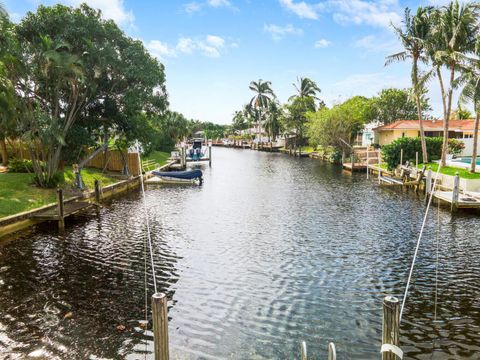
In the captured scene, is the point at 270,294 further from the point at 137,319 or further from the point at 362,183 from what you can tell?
the point at 362,183

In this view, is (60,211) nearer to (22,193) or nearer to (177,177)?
(22,193)

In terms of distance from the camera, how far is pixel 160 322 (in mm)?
5887

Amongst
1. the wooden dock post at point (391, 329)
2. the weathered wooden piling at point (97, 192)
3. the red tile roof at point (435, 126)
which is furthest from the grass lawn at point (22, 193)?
the red tile roof at point (435, 126)

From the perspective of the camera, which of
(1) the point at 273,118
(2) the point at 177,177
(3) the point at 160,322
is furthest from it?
(1) the point at 273,118

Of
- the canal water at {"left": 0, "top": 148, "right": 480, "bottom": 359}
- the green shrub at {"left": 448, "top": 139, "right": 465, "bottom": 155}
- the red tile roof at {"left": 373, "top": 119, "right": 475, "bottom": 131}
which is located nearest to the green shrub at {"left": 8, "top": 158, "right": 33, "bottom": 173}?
the canal water at {"left": 0, "top": 148, "right": 480, "bottom": 359}

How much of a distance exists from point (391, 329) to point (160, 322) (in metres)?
3.59

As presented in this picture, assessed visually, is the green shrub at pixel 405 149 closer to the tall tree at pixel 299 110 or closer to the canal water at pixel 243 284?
the canal water at pixel 243 284

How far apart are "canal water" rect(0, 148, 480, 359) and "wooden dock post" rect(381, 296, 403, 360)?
3281 mm

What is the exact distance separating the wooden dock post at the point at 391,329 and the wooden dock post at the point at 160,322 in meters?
3.42

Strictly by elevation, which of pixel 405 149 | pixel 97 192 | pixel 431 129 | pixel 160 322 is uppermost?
pixel 431 129

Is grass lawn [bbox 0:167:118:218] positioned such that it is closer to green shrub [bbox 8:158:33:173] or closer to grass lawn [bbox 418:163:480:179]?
green shrub [bbox 8:158:33:173]

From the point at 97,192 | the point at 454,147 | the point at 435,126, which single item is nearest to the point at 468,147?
the point at 454,147

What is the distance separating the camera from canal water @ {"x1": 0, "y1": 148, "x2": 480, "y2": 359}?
29.1ft

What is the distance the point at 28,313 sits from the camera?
10.2 m
